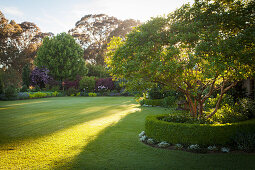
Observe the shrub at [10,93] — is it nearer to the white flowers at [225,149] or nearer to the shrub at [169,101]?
the shrub at [169,101]

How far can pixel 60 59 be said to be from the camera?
33.2 m

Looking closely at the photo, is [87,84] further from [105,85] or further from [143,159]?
[143,159]

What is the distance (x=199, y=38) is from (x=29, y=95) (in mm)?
22482

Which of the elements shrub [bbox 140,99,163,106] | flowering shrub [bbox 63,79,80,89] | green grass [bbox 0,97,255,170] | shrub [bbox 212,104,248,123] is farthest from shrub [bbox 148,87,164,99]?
flowering shrub [bbox 63,79,80,89]

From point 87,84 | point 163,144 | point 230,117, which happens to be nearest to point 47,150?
point 163,144

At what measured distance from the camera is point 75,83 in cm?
3041

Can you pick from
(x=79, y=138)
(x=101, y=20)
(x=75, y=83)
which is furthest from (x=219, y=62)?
(x=101, y=20)

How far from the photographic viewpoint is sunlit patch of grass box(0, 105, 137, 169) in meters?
4.42

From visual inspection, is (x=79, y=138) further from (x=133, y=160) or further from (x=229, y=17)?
(x=229, y=17)

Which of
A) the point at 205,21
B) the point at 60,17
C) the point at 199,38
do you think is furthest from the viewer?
the point at 60,17

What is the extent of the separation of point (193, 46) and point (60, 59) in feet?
104

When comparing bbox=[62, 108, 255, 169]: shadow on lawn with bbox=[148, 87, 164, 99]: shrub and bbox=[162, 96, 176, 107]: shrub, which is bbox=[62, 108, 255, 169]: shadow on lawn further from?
bbox=[148, 87, 164, 99]: shrub

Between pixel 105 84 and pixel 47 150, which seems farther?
pixel 105 84

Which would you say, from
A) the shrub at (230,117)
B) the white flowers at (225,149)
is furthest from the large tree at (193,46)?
the white flowers at (225,149)
